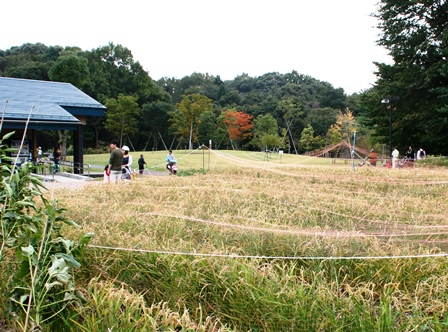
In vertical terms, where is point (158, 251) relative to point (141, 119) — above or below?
below

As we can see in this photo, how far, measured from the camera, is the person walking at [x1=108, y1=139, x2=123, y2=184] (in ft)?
30.3

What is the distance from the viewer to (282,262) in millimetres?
3090

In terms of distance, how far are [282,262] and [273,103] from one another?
46943mm

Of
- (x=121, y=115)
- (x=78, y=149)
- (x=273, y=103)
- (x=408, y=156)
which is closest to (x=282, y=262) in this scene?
(x=78, y=149)

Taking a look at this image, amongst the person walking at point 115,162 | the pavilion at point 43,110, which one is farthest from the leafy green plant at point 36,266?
the pavilion at point 43,110

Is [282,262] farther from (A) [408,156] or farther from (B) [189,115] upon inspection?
(B) [189,115]

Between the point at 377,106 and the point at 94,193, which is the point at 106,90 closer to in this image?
the point at 377,106

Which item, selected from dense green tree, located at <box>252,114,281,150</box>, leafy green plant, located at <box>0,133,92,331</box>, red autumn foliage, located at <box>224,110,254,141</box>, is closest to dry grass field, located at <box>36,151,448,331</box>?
leafy green plant, located at <box>0,133,92,331</box>

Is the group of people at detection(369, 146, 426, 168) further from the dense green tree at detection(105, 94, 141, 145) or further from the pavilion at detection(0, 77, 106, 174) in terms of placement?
the dense green tree at detection(105, 94, 141, 145)

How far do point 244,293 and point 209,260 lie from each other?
1.41 ft

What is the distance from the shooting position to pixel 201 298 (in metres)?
2.83

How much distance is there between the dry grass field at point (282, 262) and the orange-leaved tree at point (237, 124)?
39278mm

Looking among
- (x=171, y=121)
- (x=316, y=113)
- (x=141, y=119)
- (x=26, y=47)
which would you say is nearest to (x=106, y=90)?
(x=141, y=119)

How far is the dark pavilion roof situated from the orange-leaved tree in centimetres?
2470
